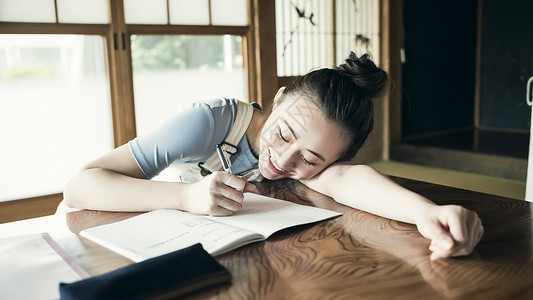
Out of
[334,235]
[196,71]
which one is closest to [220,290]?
[334,235]

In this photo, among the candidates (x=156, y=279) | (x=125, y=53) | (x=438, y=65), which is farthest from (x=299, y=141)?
(x=438, y=65)

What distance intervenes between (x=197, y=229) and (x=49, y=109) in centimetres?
271

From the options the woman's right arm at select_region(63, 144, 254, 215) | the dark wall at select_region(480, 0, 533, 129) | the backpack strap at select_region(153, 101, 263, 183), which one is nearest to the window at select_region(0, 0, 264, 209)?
the backpack strap at select_region(153, 101, 263, 183)

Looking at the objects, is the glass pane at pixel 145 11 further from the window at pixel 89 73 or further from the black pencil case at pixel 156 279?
the black pencil case at pixel 156 279

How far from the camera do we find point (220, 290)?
29.5 inches

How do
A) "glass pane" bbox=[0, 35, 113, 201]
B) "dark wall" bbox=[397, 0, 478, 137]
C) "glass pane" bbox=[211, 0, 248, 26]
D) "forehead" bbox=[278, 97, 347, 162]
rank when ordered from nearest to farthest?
"forehead" bbox=[278, 97, 347, 162] < "glass pane" bbox=[0, 35, 113, 201] < "glass pane" bbox=[211, 0, 248, 26] < "dark wall" bbox=[397, 0, 478, 137]

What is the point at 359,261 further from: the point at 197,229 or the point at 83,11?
the point at 83,11

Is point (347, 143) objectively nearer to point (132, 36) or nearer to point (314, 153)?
point (314, 153)

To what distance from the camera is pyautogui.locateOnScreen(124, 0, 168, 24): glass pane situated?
352 centimetres

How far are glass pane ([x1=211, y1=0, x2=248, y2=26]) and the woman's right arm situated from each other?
2784mm

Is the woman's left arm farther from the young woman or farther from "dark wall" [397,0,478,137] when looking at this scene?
"dark wall" [397,0,478,137]

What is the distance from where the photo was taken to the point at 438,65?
5852mm

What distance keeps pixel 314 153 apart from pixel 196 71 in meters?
2.92

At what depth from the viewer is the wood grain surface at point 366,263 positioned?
74 cm
